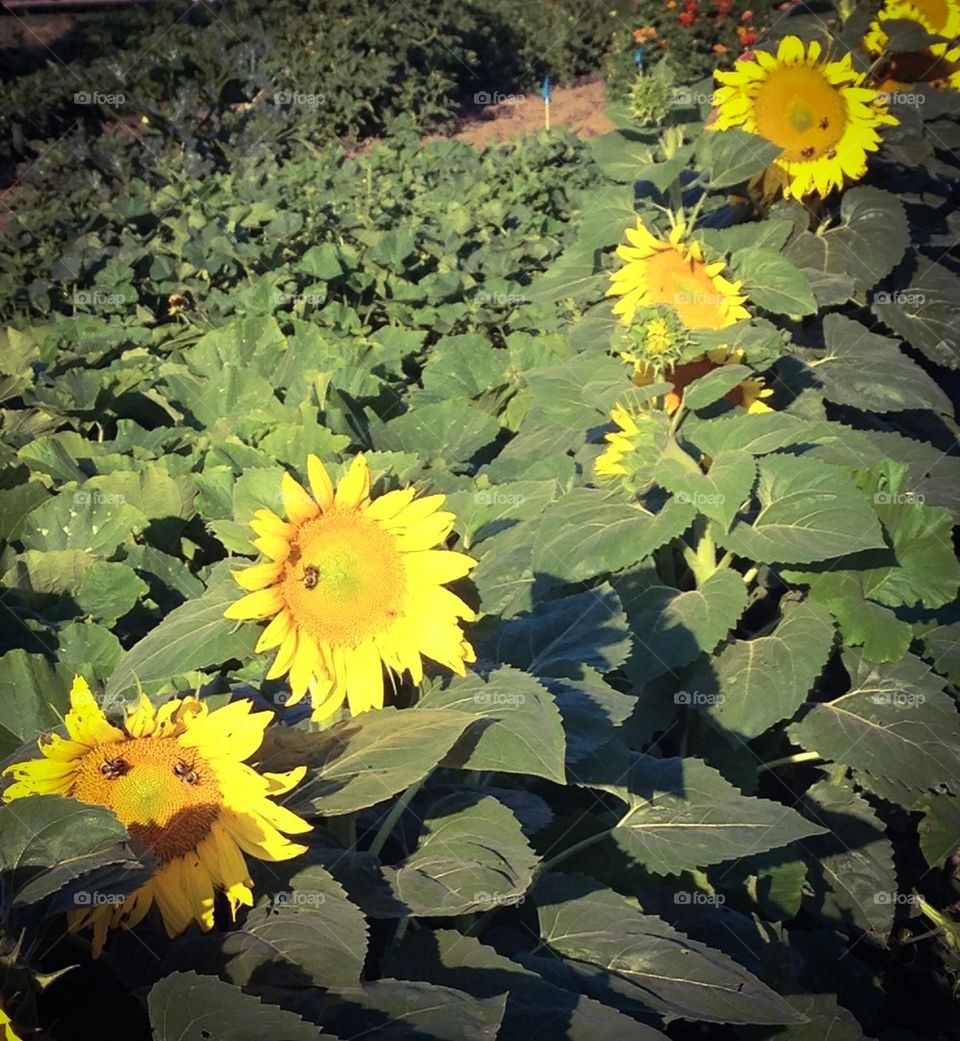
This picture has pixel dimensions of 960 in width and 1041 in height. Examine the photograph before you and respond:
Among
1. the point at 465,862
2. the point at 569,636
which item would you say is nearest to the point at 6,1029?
the point at 465,862

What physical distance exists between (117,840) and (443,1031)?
0.42m

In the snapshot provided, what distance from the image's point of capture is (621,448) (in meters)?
2.79

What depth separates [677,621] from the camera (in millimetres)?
2592

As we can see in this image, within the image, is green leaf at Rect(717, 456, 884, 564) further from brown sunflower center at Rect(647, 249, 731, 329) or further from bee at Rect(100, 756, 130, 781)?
bee at Rect(100, 756, 130, 781)

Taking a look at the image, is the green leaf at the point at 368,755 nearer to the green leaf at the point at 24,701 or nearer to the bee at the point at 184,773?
the bee at the point at 184,773

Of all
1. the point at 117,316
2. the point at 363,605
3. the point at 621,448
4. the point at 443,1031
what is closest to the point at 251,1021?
the point at 443,1031

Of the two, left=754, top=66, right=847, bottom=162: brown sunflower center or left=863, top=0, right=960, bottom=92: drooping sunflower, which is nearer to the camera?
left=754, top=66, right=847, bottom=162: brown sunflower center

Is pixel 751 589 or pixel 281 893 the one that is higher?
pixel 281 893

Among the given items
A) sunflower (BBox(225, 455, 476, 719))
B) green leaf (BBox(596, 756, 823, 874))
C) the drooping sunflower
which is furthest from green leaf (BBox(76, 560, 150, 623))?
the drooping sunflower

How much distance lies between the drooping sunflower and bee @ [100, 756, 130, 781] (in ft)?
11.2

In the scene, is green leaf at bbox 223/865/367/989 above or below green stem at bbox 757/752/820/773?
above

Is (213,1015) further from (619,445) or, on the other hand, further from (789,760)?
(789,760)

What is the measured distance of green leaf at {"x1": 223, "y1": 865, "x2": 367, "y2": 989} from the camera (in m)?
1.36

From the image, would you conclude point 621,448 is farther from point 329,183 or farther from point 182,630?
Result: point 329,183
